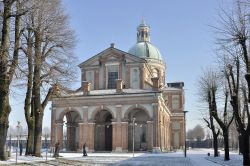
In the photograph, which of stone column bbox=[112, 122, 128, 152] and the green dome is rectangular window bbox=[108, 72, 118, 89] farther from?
the green dome

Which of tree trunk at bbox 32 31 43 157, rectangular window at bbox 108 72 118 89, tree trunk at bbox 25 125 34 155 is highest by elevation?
rectangular window at bbox 108 72 118 89

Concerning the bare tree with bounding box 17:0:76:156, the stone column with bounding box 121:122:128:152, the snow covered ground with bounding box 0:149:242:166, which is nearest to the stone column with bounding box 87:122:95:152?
the stone column with bounding box 121:122:128:152

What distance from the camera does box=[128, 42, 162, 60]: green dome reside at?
74812 mm

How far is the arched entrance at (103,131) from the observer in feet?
176

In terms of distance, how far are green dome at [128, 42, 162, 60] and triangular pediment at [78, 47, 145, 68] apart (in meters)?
17.1

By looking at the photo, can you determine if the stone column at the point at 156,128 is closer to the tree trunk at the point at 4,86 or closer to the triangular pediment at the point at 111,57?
the triangular pediment at the point at 111,57

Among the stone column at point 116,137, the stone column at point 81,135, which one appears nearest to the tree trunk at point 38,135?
the stone column at point 116,137

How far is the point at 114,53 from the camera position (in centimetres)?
5744

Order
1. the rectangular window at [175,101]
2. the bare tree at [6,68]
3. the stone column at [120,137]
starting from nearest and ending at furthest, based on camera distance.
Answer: the bare tree at [6,68], the stone column at [120,137], the rectangular window at [175,101]

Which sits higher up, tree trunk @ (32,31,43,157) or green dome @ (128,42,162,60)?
green dome @ (128,42,162,60)

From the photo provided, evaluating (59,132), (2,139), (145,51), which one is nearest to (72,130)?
(59,132)

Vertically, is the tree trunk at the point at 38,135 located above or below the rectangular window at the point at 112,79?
below

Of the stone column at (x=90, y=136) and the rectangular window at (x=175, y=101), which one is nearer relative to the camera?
the stone column at (x=90, y=136)

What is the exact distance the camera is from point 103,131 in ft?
178
